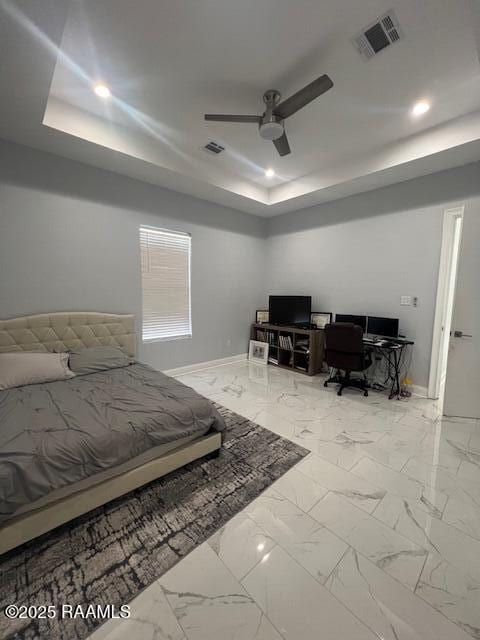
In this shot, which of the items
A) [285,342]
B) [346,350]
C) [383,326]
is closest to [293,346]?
[285,342]

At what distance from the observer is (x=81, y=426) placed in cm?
168

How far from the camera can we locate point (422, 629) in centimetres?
110

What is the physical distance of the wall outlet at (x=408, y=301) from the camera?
137 inches

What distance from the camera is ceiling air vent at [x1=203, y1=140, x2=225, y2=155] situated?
10.3 ft

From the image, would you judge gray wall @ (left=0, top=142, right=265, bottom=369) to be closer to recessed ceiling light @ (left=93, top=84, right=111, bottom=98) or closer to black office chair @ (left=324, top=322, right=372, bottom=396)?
recessed ceiling light @ (left=93, top=84, right=111, bottom=98)

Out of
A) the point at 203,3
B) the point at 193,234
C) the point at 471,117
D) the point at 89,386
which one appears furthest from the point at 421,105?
the point at 89,386

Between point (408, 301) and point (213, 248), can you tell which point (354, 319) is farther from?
point (213, 248)

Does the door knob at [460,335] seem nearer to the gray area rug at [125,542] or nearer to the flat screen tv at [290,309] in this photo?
the flat screen tv at [290,309]

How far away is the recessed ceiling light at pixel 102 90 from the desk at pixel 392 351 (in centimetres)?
377

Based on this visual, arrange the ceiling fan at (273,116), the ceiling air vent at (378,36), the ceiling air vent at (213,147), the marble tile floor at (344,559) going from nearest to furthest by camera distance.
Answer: the marble tile floor at (344,559) → the ceiling air vent at (378,36) → the ceiling fan at (273,116) → the ceiling air vent at (213,147)

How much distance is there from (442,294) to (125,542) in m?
3.92

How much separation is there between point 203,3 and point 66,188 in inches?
91.1

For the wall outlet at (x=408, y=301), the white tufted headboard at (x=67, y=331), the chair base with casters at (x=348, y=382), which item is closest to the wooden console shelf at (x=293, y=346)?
the chair base with casters at (x=348, y=382)

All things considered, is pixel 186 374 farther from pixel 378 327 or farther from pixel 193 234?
pixel 378 327
